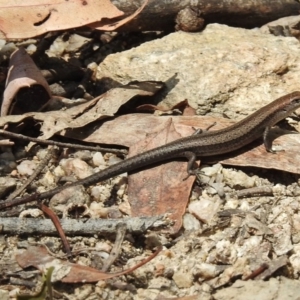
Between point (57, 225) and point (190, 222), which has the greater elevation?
point (57, 225)

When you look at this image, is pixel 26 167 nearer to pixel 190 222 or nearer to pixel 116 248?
pixel 116 248

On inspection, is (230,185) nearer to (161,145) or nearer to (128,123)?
(161,145)

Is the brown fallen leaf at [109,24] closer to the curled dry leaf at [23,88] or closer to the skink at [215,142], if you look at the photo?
the curled dry leaf at [23,88]

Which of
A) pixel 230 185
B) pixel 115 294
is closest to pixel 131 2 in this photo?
pixel 230 185

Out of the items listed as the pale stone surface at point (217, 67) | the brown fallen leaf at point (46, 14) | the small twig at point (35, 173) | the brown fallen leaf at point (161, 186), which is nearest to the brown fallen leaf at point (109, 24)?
the brown fallen leaf at point (46, 14)

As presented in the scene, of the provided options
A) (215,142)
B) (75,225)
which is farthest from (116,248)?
(215,142)

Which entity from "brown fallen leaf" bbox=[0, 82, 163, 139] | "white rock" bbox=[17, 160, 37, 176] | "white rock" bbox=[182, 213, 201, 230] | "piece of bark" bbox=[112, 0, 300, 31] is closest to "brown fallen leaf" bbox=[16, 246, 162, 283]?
"white rock" bbox=[182, 213, 201, 230]
